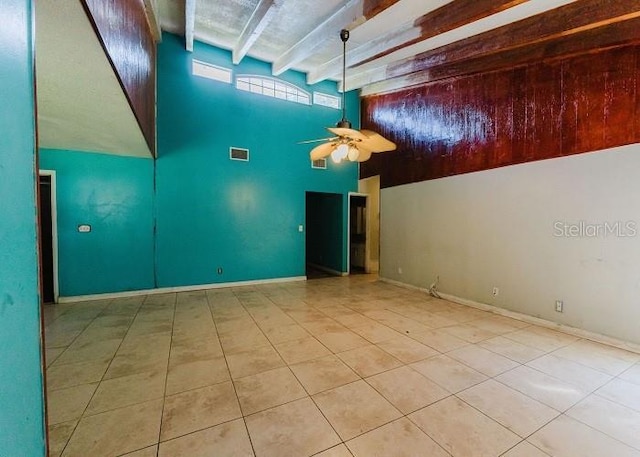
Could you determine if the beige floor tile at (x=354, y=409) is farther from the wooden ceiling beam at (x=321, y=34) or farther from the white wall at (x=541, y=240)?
the wooden ceiling beam at (x=321, y=34)

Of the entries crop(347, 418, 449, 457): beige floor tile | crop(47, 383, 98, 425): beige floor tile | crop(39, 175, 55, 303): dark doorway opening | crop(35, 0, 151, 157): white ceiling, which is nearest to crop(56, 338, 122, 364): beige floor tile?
crop(47, 383, 98, 425): beige floor tile

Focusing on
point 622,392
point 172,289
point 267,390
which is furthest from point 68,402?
point 622,392

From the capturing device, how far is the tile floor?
180 cm

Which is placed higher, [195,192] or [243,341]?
[195,192]

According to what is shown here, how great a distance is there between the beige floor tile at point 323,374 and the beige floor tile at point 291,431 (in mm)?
258

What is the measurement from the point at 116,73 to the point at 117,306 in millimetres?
3837

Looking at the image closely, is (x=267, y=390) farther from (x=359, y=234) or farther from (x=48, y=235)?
(x=359, y=234)

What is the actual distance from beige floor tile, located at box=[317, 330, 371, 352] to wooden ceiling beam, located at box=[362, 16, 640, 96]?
4.22 metres

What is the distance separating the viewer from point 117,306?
457 cm

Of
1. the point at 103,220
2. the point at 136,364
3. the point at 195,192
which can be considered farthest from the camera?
the point at 195,192

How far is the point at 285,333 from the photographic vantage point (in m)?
3.57

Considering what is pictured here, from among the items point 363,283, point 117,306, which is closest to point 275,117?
point 363,283

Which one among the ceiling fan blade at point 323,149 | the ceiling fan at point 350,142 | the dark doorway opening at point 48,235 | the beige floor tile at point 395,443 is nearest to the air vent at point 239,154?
the ceiling fan blade at point 323,149

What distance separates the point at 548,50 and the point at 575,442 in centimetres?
437
